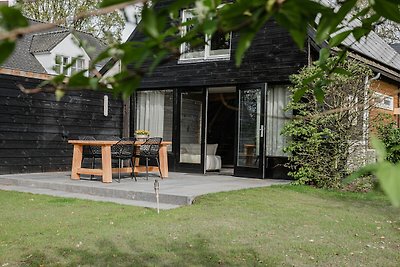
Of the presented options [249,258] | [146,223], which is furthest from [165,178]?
[249,258]

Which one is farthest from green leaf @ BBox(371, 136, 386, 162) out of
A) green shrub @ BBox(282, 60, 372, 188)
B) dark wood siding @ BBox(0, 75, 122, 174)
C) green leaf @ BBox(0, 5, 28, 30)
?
dark wood siding @ BBox(0, 75, 122, 174)

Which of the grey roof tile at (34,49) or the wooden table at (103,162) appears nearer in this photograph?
the wooden table at (103,162)

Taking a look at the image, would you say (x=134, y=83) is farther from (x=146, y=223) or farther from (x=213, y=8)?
(x=146, y=223)

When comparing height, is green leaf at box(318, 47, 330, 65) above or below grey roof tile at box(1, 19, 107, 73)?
below

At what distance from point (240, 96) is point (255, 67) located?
764 mm

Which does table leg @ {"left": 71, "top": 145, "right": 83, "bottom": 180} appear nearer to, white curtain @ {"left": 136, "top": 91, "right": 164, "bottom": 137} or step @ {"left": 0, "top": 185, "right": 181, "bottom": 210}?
step @ {"left": 0, "top": 185, "right": 181, "bottom": 210}

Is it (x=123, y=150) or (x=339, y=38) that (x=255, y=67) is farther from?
(x=339, y=38)

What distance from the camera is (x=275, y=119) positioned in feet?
34.1

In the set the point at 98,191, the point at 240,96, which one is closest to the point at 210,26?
the point at 98,191

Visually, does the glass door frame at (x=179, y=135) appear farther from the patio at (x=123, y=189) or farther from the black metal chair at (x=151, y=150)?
the black metal chair at (x=151, y=150)

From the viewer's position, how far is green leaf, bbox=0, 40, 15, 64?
25.7 inches

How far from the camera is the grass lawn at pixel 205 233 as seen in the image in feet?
12.7

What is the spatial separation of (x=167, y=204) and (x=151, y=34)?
6351 millimetres

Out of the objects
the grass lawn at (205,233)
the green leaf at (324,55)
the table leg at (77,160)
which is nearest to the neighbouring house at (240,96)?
the table leg at (77,160)
